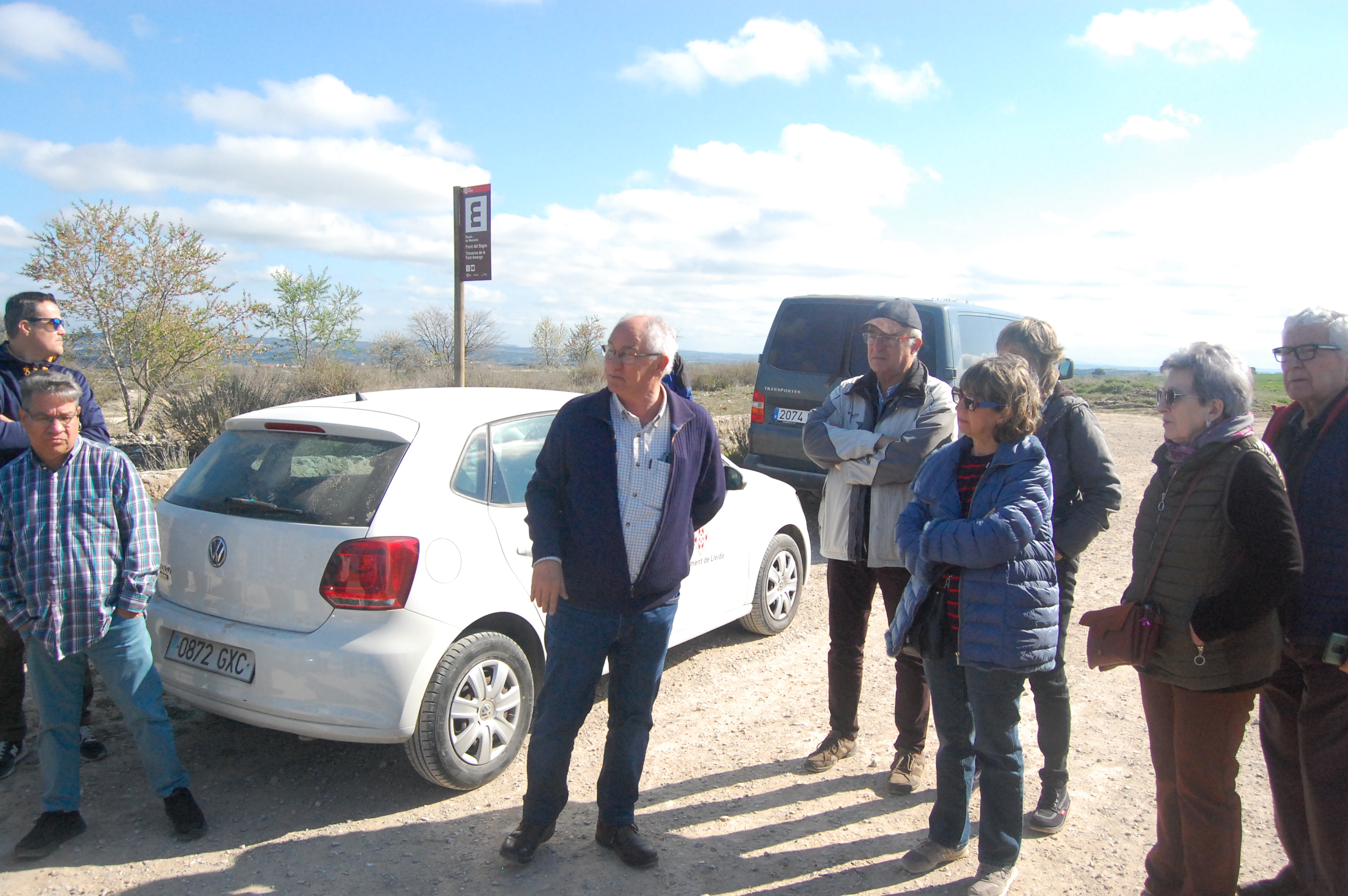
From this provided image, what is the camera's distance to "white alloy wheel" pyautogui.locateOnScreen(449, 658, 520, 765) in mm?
3525

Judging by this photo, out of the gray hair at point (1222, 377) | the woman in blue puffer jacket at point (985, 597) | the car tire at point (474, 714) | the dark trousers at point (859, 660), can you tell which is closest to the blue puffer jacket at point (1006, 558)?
the woman in blue puffer jacket at point (985, 597)

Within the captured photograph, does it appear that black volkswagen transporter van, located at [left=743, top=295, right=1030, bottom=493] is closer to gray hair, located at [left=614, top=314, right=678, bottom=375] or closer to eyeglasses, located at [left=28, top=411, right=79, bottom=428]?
gray hair, located at [left=614, top=314, right=678, bottom=375]

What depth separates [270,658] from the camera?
327 cm

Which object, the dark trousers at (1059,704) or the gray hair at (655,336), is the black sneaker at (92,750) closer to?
the gray hair at (655,336)

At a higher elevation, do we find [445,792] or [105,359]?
[105,359]

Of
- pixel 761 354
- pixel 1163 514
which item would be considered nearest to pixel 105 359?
pixel 761 354

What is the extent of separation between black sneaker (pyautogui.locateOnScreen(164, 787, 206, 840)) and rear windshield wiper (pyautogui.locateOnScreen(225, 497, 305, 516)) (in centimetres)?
107

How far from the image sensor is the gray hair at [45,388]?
3.11 meters

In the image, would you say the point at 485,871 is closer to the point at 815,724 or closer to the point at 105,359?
the point at 815,724

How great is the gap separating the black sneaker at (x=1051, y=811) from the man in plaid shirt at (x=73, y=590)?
3.19 metres

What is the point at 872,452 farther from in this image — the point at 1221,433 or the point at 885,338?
the point at 1221,433

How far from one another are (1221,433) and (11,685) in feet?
15.4

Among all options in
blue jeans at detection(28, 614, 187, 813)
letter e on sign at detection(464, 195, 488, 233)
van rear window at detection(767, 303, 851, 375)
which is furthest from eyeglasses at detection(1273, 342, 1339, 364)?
letter e on sign at detection(464, 195, 488, 233)

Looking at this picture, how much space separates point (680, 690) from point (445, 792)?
149cm
